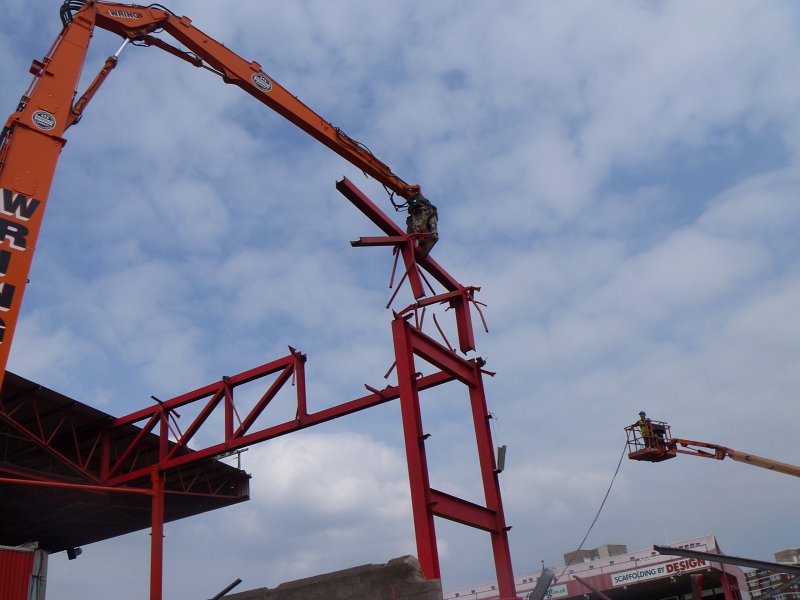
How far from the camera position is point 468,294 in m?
20.2

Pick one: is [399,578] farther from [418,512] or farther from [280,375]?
[280,375]

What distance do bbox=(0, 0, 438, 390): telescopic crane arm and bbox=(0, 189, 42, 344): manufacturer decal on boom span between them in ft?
0.05

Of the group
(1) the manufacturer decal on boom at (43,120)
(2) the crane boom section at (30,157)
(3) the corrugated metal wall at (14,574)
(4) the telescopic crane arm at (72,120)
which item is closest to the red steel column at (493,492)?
(4) the telescopic crane arm at (72,120)

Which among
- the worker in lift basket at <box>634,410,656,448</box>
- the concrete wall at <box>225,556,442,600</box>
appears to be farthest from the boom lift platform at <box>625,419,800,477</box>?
the concrete wall at <box>225,556,442,600</box>

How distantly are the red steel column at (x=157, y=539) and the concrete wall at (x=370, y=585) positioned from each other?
22.5 feet

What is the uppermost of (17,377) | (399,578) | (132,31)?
(132,31)

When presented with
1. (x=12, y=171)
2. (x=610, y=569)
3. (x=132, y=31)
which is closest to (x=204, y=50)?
(x=132, y=31)

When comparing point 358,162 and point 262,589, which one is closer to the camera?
point 262,589

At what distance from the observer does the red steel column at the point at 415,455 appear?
14.2m

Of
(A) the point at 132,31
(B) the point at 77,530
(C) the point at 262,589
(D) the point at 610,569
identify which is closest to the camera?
(C) the point at 262,589

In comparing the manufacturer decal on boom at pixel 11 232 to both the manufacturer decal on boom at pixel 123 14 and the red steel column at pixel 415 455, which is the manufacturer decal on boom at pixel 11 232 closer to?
the manufacturer decal on boom at pixel 123 14

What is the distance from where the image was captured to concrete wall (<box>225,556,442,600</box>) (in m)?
13.7

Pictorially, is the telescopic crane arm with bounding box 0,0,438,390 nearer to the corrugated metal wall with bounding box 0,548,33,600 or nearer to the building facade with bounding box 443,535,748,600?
the corrugated metal wall with bounding box 0,548,33,600

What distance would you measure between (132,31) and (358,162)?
6381 millimetres
